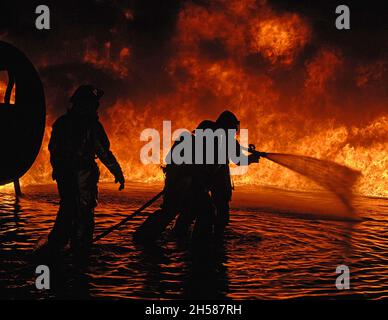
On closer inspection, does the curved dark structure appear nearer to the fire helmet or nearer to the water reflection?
the water reflection

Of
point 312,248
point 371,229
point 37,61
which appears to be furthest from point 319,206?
point 37,61

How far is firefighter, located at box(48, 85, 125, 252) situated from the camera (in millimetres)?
6703

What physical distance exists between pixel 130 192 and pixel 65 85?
6.54 m

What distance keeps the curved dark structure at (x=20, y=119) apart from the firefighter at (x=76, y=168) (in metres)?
1.36

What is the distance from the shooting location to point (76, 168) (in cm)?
675

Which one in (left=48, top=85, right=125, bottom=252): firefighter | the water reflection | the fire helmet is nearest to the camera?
the water reflection

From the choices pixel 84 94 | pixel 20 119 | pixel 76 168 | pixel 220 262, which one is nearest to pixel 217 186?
pixel 220 262

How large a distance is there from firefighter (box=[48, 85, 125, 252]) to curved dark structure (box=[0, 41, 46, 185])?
53.6 inches

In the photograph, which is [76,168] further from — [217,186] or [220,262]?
[217,186]

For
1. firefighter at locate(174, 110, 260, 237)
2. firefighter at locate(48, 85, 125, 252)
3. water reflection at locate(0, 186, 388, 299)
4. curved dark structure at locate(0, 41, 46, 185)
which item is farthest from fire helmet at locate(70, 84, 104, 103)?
water reflection at locate(0, 186, 388, 299)

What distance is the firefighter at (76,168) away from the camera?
6.70 meters

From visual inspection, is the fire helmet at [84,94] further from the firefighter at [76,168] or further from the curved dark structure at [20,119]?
the curved dark structure at [20,119]

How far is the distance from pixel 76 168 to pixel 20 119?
1.91 meters
